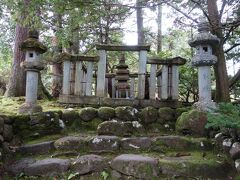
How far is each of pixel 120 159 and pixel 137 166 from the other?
301mm

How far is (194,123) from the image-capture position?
5.17m

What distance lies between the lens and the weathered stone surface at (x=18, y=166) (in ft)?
13.5

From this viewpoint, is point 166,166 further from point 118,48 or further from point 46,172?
point 118,48

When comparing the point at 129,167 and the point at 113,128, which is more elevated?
the point at 113,128

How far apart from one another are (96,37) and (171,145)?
8352mm

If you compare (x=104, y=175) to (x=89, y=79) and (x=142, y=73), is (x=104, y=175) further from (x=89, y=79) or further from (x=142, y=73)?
(x=142, y=73)

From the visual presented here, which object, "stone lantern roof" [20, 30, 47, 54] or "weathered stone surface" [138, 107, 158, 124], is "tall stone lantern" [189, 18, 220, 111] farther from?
"stone lantern roof" [20, 30, 47, 54]

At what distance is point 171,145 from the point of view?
485cm

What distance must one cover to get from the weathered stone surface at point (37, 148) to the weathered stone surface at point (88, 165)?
0.77 meters

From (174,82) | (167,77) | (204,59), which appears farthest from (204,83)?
(167,77)

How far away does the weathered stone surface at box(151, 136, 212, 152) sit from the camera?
482 centimetres

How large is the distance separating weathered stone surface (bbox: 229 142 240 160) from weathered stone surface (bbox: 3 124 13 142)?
369 cm

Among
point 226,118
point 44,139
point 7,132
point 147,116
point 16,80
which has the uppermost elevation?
point 16,80

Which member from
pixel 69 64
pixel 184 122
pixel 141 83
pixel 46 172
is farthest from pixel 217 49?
pixel 46 172
